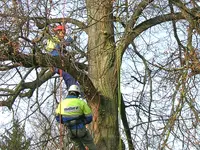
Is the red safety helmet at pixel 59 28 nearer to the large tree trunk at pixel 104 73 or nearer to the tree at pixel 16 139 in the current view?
the large tree trunk at pixel 104 73

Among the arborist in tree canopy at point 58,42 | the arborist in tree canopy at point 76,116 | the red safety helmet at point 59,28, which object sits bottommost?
the arborist in tree canopy at point 76,116

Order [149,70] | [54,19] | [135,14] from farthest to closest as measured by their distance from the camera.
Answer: [149,70] → [135,14] → [54,19]

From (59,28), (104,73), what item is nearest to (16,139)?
(104,73)

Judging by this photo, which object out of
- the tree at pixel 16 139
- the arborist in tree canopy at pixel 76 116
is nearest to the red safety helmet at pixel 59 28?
the arborist in tree canopy at pixel 76 116

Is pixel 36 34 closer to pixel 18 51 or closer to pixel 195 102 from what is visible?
pixel 18 51

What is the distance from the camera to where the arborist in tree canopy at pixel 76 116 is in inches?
271

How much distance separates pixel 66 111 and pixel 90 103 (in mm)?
713

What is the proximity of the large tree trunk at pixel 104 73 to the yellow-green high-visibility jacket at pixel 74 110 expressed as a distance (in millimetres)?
632

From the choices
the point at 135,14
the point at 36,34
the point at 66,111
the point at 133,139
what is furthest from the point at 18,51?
the point at 133,139

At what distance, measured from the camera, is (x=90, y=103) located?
761cm

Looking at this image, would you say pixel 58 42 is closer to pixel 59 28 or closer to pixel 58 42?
pixel 58 42

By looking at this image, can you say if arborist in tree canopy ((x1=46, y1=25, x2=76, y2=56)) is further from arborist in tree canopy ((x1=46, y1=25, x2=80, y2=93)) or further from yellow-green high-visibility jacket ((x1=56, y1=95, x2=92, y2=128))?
yellow-green high-visibility jacket ((x1=56, y1=95, x2=92, y2=128))

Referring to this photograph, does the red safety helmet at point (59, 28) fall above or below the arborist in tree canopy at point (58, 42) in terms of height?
above

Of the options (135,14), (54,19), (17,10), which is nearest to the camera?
(17,10)
